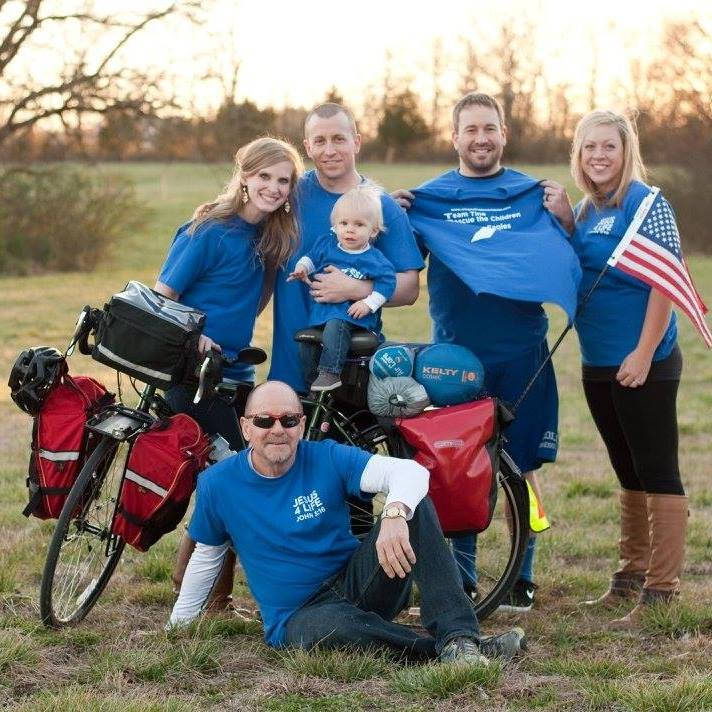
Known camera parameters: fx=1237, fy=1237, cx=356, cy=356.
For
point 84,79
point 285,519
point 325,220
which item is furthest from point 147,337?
point 84,79

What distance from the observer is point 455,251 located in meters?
5.38

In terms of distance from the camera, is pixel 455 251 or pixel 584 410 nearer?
pixel 455 251

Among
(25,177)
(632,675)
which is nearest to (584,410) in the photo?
(632,675)

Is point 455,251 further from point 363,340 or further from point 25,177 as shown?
point 25,177

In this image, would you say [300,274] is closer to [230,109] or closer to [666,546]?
[666,546]

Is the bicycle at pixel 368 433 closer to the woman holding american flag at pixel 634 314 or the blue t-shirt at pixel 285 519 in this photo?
the blue t-shirt at pixel 285 519

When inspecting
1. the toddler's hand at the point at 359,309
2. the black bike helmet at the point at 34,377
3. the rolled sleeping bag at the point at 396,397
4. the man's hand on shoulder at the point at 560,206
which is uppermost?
the man's hand on shoulder at the point at 560,206

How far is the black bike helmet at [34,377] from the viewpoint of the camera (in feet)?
15.7

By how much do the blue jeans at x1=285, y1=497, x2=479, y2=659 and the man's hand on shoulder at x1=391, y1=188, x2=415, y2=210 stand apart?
5.02ft

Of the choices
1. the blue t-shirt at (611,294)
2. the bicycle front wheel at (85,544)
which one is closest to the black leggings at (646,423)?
the blue t-shirt at (611,294)

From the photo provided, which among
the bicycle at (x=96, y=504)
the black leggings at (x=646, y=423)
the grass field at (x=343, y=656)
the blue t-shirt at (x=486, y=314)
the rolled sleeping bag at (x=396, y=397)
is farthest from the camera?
the blue t-shirt at (x=486, y=314)

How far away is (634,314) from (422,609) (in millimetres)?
1651

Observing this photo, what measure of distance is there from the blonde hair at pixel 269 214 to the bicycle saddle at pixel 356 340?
325 millimetres

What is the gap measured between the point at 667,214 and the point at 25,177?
28171mm
